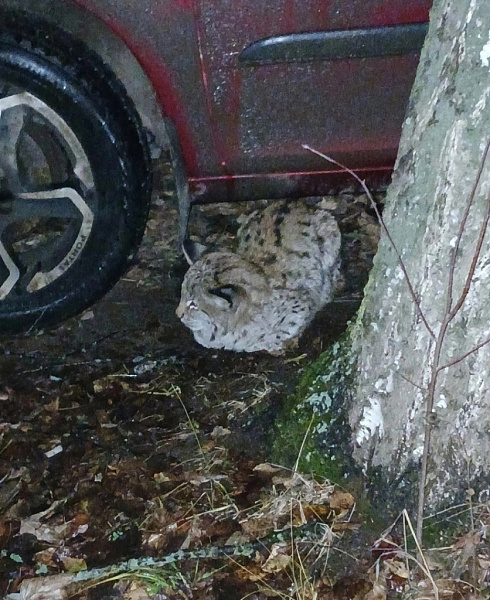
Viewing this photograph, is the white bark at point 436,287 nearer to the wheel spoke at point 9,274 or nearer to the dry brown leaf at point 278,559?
the dry brown leaf at point 278,559

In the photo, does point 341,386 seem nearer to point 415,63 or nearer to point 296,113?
point 296,113

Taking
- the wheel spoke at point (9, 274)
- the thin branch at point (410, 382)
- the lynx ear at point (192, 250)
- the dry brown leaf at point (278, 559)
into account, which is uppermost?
the lynx ear at point (192, 250)

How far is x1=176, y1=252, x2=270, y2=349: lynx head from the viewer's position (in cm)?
399

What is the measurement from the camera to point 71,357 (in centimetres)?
416

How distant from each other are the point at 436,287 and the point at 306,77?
1331mm

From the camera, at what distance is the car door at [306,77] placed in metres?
2.99

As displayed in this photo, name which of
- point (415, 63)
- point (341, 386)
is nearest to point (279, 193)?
point (415, 63)

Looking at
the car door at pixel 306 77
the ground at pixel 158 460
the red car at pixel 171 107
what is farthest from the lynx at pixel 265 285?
the car door at pixel 306 77

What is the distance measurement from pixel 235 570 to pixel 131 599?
0.43 meters

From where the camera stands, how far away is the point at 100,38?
10.8ft

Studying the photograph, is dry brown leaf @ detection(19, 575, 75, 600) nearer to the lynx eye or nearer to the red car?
the red car

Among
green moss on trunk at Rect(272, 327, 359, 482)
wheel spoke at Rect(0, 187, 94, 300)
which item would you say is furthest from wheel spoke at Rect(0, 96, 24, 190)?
green moss on trunk at Rect(272, 327, 359, 482)

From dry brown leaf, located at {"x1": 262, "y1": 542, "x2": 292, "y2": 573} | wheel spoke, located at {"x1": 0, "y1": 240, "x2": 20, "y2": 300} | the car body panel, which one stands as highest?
the car body panel

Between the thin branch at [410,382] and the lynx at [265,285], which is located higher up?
the lynx at [265,285]
